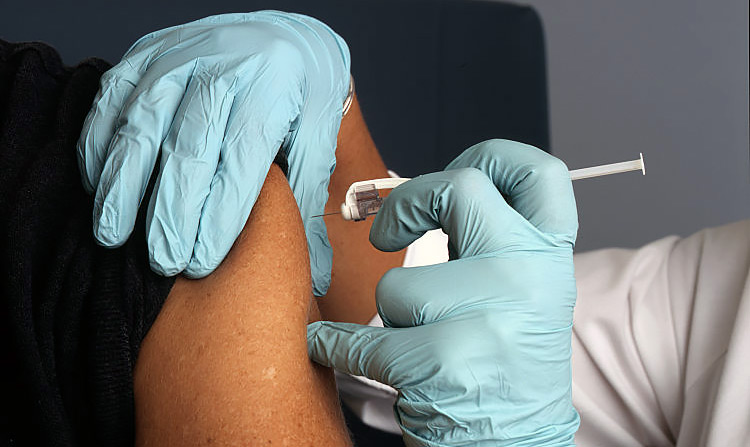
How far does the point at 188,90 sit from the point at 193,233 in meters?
0.22

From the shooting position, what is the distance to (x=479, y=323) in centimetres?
73

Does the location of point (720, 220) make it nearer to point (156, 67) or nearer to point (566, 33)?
point (566, 33)

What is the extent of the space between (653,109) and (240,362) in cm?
218

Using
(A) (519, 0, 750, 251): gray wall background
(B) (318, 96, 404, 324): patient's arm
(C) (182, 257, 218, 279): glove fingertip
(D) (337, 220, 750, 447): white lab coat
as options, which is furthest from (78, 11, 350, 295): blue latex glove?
(A) (519, 0, 750, 251): gray wall background

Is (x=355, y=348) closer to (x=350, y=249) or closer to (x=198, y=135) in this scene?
(x=198, y=135)

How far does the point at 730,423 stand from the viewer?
0.99m

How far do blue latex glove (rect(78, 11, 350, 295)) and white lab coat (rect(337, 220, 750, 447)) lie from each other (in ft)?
1.75

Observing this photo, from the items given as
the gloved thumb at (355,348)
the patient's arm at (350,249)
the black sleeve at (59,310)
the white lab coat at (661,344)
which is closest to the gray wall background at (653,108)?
the white lab coat at (661,344)

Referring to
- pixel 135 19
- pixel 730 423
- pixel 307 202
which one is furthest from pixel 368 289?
pixel 135 19

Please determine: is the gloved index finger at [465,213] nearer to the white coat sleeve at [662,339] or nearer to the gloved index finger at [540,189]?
the gloved index finger at [540,189]

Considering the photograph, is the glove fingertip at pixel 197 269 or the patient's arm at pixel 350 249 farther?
the patient's arm at pixel 350 249

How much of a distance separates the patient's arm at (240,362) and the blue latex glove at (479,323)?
55 millimetres

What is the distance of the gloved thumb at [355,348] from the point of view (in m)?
0.75

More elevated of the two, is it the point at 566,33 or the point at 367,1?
the point at 367,1
